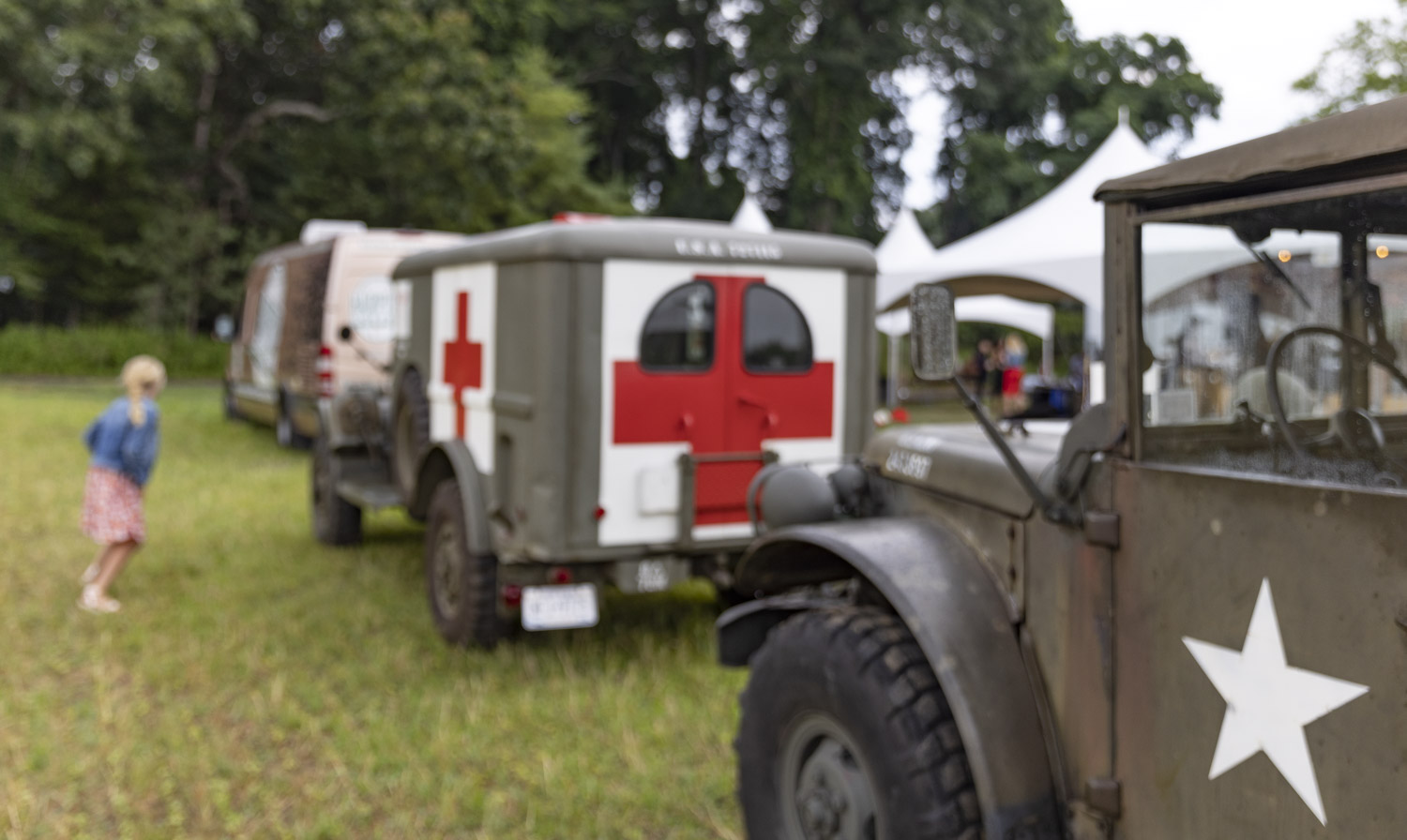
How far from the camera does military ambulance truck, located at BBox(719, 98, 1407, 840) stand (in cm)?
189

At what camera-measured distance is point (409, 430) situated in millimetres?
7547

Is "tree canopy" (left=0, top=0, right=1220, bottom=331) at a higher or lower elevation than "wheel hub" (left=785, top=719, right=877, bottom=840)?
higher

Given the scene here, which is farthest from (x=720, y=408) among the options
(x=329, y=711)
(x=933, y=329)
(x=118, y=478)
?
(x=118, y=478)

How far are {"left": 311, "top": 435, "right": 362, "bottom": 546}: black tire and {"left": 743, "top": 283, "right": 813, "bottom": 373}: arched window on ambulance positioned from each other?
153 inches

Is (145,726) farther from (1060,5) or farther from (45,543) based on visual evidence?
(1060,5)

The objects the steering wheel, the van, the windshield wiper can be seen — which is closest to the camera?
the steering wheel

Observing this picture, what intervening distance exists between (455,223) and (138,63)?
24.5ft

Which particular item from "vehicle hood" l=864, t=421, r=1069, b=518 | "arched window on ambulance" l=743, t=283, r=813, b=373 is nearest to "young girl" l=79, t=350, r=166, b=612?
"arched window on ambulance" l=743, t=283, r=813, b=373

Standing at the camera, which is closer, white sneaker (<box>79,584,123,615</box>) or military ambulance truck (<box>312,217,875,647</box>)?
military ambulance truck (<box>312,217,875,647</box>)

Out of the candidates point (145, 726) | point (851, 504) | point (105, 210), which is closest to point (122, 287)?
point (105, 210)

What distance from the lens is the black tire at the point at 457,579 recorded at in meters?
5.82

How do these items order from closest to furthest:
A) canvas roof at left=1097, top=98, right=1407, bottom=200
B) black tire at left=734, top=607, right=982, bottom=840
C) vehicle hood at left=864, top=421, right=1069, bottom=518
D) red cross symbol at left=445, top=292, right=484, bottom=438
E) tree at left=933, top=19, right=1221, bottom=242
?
canvas roof at left=1097, top=98, right=1407, bottom=200, black tire at left=734, top=607, right=982, bottom=840, vehicle hood at left=864, top=421, right=1069, bottom=518, red cross symbol at left=445, top=292, right=484, bottom=438, tree at left=933, top=19, right=1221, bottom=242

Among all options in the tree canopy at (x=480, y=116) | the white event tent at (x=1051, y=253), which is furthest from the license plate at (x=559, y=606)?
the tree canopy at (x=480, y=116)

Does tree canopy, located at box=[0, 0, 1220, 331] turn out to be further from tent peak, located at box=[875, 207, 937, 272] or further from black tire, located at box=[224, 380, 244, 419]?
tent peak, located at box=[875, 207, 937, 272]
